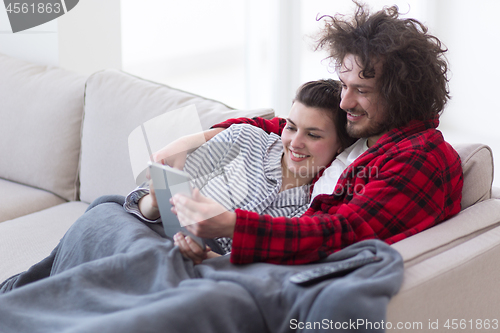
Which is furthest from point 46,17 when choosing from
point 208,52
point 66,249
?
point 66,249

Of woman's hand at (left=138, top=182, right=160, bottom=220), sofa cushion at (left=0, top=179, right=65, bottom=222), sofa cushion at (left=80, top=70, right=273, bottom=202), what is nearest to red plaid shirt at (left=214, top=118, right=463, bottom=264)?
woman's hand at (left=138, top=182, right=160, bottom=220)

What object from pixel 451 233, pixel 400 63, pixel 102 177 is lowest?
pixel 102 177

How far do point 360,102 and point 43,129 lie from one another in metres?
1.40

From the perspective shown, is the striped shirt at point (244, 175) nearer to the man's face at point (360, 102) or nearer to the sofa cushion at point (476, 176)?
the man's face at point (360, 102)

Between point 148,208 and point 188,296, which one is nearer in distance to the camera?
point 188,296

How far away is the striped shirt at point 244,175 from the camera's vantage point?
1.23 meters

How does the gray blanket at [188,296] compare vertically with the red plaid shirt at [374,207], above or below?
below

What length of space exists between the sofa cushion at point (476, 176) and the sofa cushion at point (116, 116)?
2.29 feet

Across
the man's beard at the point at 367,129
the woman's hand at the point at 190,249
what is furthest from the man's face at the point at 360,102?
the woman's hand at the point at 190,249

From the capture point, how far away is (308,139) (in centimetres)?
138

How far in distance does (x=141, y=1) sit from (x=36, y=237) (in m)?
1.83

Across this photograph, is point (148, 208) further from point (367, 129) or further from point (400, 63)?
point (400, 63)

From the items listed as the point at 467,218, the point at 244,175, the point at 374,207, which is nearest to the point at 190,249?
the point at 244,175

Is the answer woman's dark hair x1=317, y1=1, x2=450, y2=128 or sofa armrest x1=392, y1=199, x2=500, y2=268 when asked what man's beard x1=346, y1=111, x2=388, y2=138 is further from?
sofa armrest x1=392, y1=199, x2=500, y2=268
